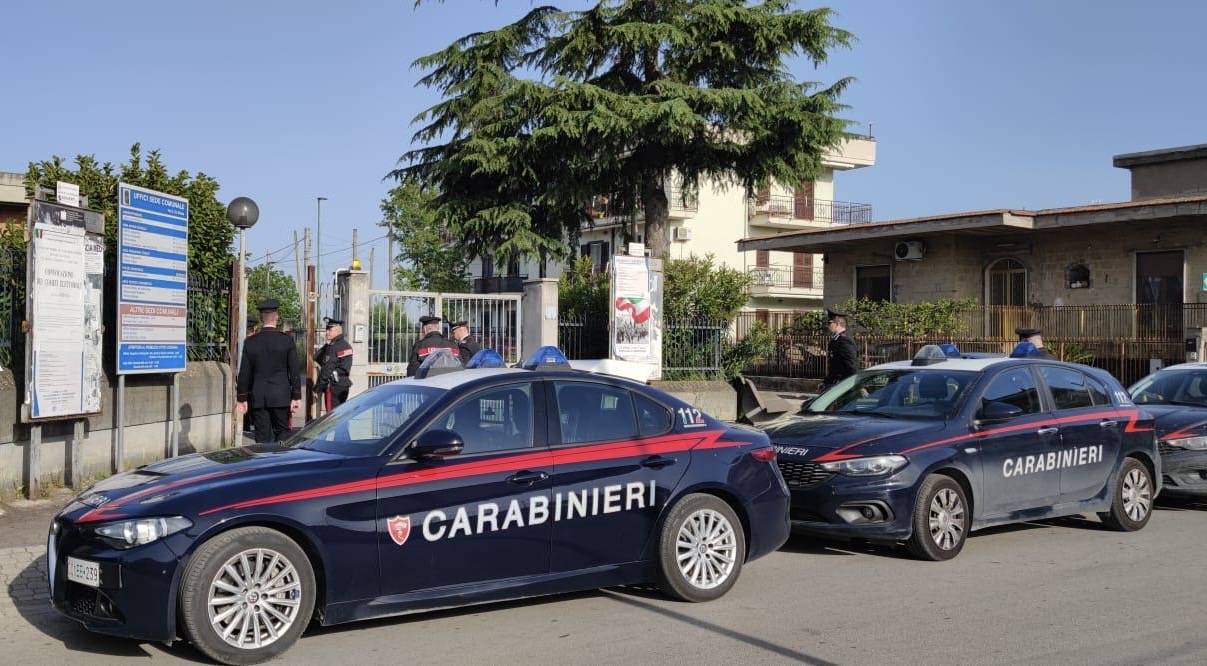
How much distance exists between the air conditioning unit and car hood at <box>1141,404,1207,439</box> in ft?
61.2

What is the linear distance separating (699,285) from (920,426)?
475 inches

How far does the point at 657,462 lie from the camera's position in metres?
6.76

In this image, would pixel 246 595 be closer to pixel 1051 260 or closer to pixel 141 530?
pixel 141 530

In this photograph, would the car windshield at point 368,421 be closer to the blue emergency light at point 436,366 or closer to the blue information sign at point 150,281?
the blue emergency light at point 436,366

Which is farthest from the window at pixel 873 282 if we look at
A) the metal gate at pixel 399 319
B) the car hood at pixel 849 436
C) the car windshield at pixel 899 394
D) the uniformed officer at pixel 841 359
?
the car hood at pixel 849 436

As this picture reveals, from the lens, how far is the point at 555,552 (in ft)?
20.8

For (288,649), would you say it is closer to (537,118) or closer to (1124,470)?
(1124,470)

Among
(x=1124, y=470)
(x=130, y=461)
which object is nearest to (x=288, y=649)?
(x=130, y=461)

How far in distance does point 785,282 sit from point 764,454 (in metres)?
43.3

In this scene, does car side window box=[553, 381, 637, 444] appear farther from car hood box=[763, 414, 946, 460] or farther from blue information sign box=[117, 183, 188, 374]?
blue information sign box=[117, 183, 188, 374]

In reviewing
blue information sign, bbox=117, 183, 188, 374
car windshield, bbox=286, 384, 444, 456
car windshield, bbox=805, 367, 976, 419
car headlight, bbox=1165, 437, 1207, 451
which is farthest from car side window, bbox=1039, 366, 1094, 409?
blue information sign, bbox=117, 183, 188, 374

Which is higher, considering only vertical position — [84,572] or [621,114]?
[621,114]

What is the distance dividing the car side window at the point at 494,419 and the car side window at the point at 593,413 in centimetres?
23

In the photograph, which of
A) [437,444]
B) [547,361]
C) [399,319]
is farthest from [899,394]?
[399,319]
